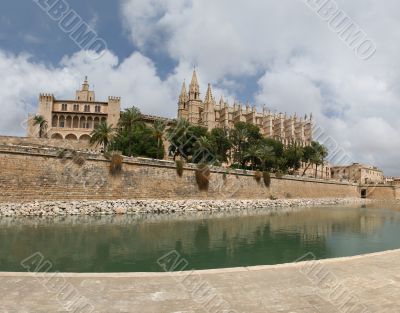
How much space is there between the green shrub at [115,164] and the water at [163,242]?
5833mm

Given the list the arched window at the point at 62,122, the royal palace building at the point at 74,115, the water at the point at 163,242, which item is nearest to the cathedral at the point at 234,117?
the royal palace building at the point at 74,115

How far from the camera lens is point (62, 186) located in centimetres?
2644

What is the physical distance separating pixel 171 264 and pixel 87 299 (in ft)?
21.1

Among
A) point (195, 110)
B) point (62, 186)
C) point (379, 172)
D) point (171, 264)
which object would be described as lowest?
point (171, 264)

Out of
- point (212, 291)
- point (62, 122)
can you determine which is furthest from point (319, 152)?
point (212, 291)

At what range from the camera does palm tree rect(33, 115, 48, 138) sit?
5638 centimetres

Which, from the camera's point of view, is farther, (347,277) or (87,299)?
(347,277)

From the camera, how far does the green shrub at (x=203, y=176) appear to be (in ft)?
118

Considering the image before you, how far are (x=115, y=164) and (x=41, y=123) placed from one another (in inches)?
1300

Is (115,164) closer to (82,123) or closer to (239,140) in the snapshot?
(239,140)

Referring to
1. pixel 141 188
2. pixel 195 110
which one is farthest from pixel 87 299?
pixel 195 110

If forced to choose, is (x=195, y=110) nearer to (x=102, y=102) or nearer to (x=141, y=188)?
(x=102, y=102)

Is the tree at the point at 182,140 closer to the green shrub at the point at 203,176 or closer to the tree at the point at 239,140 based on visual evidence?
the tree at the point at 239,140

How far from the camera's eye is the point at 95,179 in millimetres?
28359
